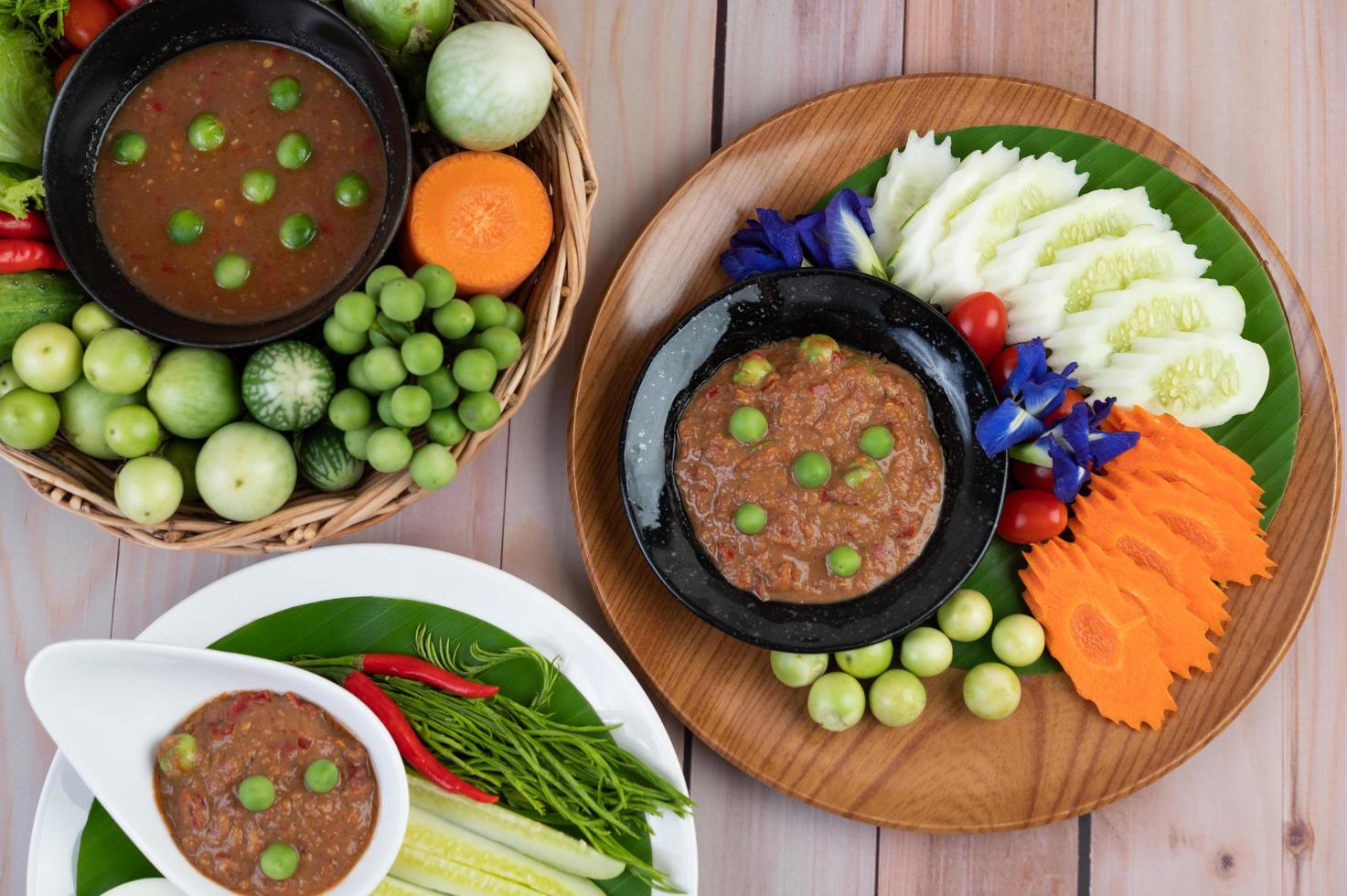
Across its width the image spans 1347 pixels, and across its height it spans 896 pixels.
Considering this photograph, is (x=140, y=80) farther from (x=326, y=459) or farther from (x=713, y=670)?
(x=713, y=670)

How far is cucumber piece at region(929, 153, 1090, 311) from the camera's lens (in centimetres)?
199

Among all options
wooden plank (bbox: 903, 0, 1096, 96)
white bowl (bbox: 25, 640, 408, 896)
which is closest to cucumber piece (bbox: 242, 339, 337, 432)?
white bowl (bbox: 25, 640, 408, 896)

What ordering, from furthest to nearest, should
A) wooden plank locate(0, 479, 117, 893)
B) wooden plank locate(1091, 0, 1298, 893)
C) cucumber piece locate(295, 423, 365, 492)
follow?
wooden plank locate(1091, 0, 1298, 893) < wooden plank locate(0, 479, 117, 893) < cucumber piece locate(295, 423, 365, 492)

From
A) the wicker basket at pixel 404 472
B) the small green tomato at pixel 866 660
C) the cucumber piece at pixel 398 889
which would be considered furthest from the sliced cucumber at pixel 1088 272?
the cucumber piece at pixel 398 889

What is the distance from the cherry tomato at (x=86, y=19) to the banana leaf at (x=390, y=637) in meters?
1.06

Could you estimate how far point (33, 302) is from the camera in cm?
174

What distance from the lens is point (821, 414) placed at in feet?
6.39

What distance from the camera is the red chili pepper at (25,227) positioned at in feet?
5.74

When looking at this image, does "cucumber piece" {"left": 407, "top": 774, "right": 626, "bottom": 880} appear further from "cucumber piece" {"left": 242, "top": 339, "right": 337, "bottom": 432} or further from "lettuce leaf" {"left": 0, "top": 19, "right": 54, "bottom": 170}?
"lettuce leaf" {"left": 0, "top": 19, "right": 54, "bottom": 170}

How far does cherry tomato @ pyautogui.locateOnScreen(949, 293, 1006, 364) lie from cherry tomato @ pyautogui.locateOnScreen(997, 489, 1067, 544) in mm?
280

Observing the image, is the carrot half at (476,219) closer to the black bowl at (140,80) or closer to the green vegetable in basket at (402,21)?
the black bowl at (140,80)

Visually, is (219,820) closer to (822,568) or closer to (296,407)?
(296,407)

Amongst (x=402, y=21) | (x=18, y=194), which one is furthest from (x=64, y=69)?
(x=402, y=21)

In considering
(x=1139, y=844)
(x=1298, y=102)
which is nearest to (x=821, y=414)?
(x=1139, y=844)
